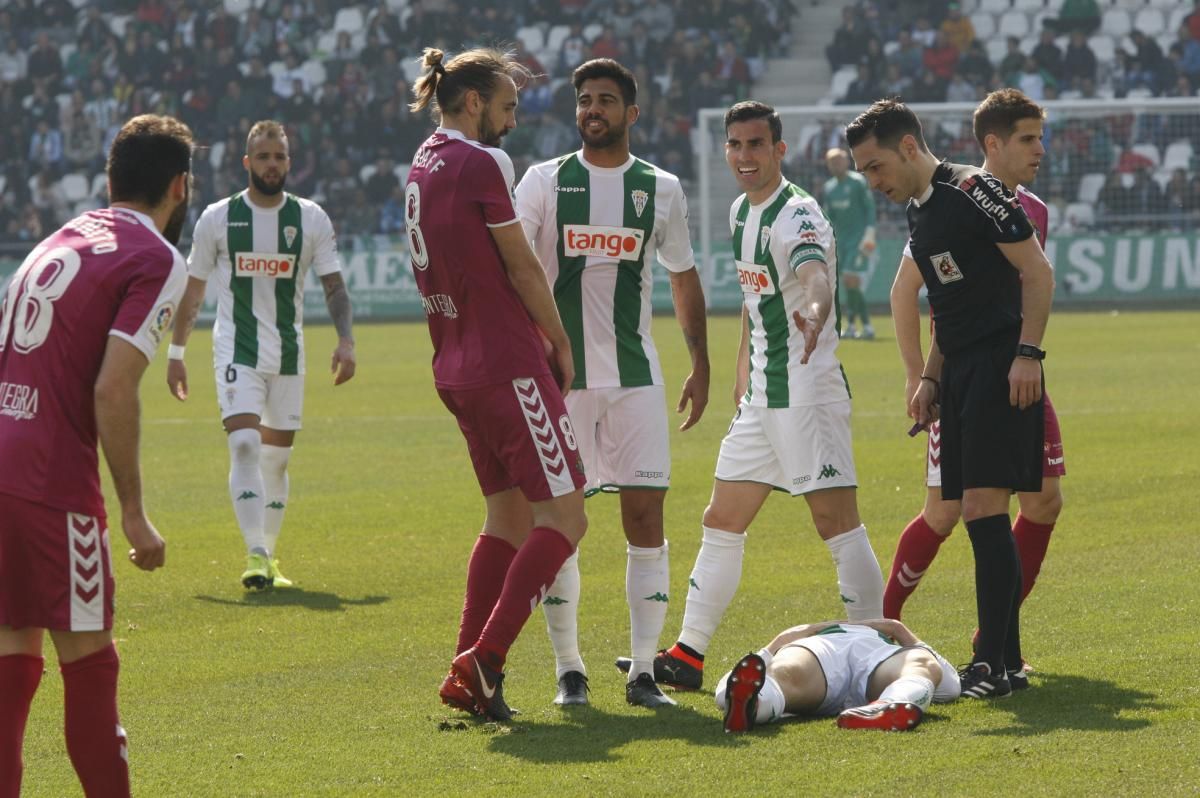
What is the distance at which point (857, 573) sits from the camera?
6.32 m

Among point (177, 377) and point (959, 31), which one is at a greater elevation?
point (959, 31)

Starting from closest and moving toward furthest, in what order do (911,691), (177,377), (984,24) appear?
(911,691) → (177,377) → (984,24)

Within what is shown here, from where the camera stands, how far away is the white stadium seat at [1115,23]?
34.4 m

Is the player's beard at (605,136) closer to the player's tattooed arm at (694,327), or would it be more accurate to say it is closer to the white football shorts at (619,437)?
the player's tattooed arm at (694,327)

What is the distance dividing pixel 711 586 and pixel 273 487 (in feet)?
12.1

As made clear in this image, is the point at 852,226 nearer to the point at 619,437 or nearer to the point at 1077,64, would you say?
the point at 1077,64

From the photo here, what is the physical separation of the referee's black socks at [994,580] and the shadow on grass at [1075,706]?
0.62 ft

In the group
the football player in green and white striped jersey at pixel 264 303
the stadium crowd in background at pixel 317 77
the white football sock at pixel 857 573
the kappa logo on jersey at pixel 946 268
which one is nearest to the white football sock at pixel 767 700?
the white football sock at pixel 857 573

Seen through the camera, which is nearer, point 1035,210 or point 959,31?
point 1035,210

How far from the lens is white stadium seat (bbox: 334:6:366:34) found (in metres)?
38.3

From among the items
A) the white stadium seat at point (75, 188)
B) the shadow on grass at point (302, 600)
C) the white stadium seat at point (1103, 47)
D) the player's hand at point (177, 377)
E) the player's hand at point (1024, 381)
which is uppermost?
the white stadium seat at point (1103, 47)

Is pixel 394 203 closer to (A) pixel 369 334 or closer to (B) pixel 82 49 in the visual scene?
(A) pixel 369 334

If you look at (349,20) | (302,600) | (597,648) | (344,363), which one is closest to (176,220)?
(597,648)

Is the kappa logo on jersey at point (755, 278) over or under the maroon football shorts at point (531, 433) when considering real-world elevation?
over
